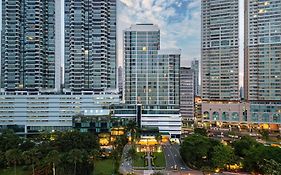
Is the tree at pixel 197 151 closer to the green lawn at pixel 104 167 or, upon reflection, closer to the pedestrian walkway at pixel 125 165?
the pedestrian walkway at pixel 125 165

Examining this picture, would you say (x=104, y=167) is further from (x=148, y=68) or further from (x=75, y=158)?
(x=148, y=68)

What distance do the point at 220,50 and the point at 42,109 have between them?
75.0 meters

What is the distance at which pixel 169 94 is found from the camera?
9288 centimetres

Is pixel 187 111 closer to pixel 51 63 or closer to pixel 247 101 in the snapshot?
pixel 247 101

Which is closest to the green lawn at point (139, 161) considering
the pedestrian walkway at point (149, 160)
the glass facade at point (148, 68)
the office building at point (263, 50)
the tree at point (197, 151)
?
the pedestrian walkway at point (149, 160)

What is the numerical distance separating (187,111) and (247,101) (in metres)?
33.2

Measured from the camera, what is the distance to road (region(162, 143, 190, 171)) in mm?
52381

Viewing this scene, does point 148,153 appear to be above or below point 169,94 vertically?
below

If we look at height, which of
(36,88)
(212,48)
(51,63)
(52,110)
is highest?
(212,48)

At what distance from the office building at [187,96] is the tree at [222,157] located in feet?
280

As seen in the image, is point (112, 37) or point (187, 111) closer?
point (112, 37)

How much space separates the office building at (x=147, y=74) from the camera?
91.2 meters

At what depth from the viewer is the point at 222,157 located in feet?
159

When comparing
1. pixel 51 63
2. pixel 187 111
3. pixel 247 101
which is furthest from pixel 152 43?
pixel 187 111
